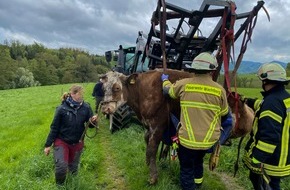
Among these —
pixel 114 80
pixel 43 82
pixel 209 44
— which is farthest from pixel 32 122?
pixel 43 82

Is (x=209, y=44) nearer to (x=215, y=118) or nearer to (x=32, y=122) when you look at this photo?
(x=215, y=118)

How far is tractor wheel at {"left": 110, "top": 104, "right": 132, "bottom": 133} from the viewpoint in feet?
33.6

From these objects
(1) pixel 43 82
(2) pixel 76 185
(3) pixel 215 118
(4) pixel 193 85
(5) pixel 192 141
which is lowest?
(1) pixel 43 82

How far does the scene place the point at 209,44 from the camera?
6289 mm

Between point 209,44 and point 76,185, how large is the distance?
363 centimetres

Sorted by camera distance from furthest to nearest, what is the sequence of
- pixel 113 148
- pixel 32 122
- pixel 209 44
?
pixel 32 122 < pixel 113 148 < pixel 209 44

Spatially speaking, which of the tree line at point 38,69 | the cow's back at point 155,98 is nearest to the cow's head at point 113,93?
the cow's back at point 155,98

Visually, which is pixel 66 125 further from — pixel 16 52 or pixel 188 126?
pixel 16 52

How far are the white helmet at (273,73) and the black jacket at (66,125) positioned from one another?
2.96 metres

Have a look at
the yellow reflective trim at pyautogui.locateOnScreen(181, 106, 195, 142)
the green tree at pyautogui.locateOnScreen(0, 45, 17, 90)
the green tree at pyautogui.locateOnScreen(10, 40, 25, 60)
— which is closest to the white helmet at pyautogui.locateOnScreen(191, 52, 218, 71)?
the yellow reflective trim at pyautogui.locateOnScreen(181, 106, 195, 142)

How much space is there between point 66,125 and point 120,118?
16.7 feet

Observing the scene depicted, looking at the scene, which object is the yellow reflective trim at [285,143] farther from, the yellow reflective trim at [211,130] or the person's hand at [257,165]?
the yellow reflective trim at [211,130]

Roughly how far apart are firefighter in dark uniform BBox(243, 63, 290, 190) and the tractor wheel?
629 centimetres

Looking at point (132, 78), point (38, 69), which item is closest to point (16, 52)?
point (38, 69)
